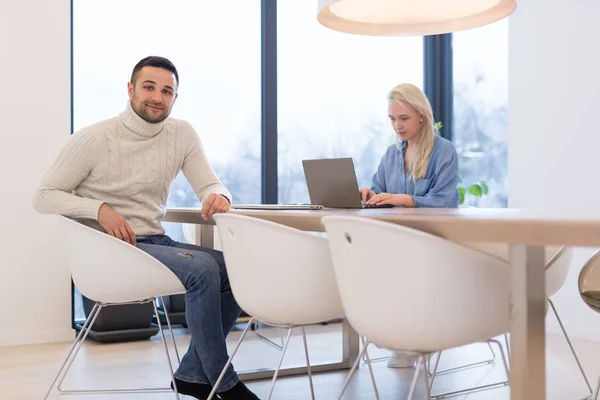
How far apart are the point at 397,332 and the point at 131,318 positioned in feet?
9.91

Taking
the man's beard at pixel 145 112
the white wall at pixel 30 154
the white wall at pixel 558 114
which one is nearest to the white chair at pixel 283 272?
the man's beard at pixel 145 112

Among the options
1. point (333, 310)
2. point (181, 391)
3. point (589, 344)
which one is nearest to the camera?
point (333, 310)

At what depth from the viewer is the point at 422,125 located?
12.2 ft

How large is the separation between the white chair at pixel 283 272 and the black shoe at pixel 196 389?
0.68 m

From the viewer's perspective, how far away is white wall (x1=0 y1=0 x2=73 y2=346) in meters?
4.44

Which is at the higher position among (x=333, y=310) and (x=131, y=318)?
(x=333, y=310)

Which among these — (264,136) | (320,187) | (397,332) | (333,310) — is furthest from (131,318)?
(397,332)

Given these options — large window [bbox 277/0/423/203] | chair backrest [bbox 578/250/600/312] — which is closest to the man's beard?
chair backrest [bbox 578/250/600/312]

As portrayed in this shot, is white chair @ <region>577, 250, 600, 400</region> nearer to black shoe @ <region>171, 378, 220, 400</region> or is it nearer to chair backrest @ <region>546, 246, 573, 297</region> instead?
chair backrest @ <region>546, 246, 573, 297</region>

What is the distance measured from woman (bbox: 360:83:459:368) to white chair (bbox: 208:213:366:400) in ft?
3.81

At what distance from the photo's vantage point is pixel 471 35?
19.5 feet

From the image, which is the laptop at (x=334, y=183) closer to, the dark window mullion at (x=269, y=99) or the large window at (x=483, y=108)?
the dark window mullion at (x=269, y=99)

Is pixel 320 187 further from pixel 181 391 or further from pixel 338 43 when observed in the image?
pixel 338 43

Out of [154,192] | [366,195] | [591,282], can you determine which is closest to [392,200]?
[366,195]
